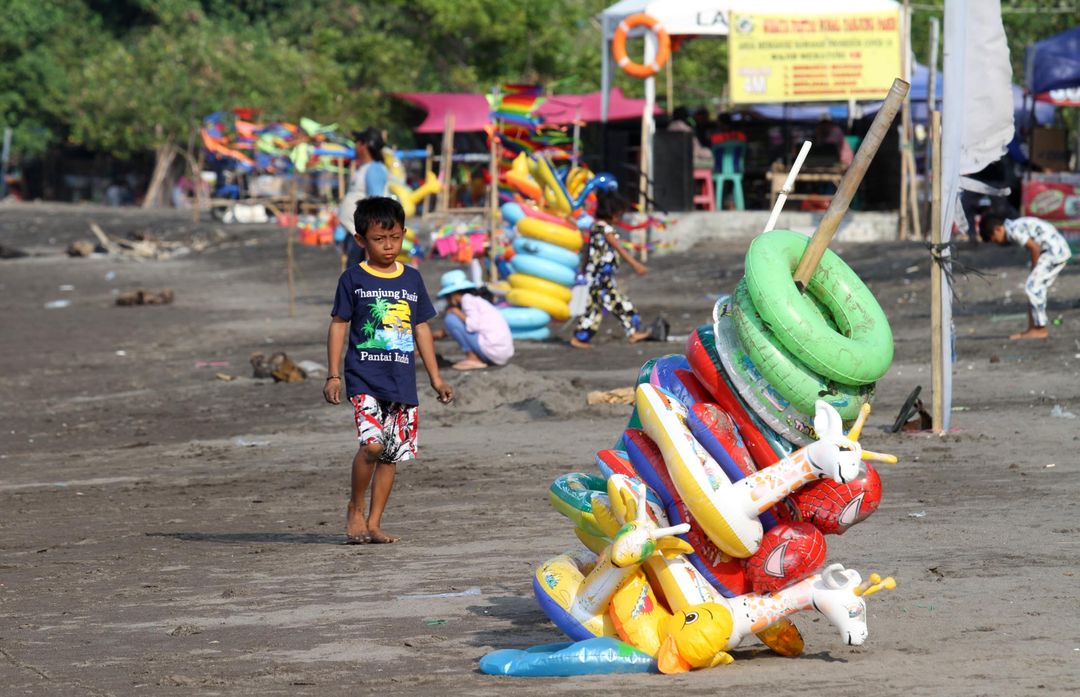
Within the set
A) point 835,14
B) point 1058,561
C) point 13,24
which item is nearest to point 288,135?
point 835,14

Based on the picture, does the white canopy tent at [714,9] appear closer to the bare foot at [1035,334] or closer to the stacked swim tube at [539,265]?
the stacked swim tube at [539,265]

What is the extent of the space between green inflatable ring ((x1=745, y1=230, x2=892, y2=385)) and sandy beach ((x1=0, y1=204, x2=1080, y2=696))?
0.99 metres

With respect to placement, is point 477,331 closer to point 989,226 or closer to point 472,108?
point 989,226

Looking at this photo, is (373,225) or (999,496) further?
(999,496)

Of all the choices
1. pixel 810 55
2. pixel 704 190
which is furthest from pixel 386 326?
pixel 704 190

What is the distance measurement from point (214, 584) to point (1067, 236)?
669 inches

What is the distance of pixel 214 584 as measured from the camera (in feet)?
23.6

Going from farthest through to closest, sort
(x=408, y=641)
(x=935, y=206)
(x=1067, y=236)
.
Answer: (x=1067, y=236) → (x=935, y=206) → (x=408, y=641)

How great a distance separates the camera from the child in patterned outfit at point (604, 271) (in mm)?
16641

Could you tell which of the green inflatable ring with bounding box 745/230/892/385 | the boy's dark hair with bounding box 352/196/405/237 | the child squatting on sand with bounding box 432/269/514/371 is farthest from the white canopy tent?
the green inflatable ring with bounding box 745/230/892/385

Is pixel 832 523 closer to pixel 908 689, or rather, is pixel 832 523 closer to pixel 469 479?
pixel 908 689

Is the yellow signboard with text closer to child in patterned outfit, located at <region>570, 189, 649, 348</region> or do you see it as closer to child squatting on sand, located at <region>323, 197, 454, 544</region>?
child in patterned outfit, located at <region>570, 189, 649, 348</region>

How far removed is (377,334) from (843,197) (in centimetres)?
260

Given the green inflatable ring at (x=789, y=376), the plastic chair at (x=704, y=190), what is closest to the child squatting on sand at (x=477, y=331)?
the green inflatable ring at (x=789, y=376)
